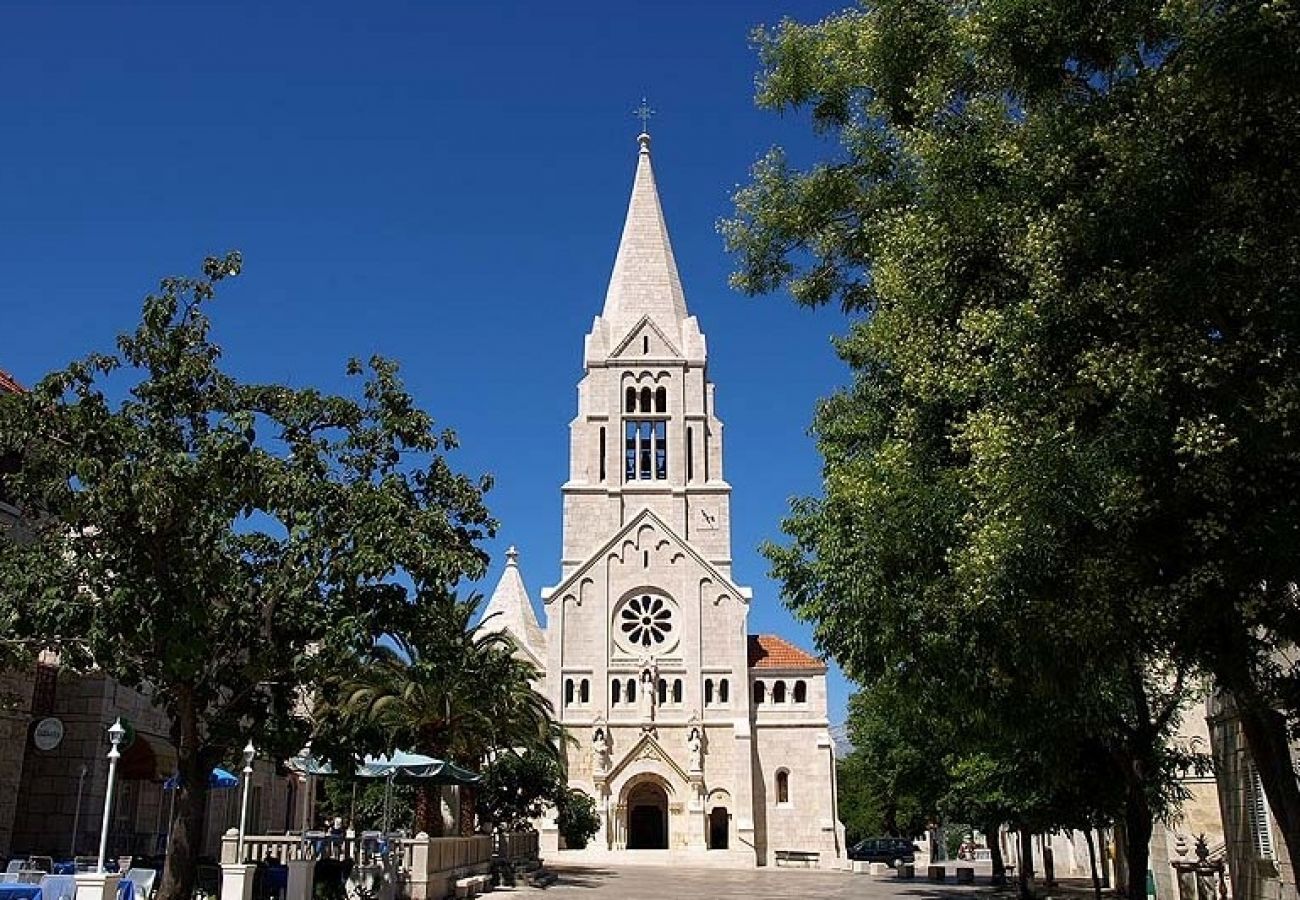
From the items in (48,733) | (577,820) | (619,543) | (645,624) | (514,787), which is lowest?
(577,820)

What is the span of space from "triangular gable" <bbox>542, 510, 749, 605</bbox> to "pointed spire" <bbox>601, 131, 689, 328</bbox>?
11.8 m

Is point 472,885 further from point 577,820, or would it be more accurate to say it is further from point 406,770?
point 577,820

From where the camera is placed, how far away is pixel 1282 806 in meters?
10.9

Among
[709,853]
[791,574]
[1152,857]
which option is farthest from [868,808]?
[791,574]

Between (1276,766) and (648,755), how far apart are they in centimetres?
4220

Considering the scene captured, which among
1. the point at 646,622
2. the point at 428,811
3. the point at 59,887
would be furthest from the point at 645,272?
the point at 59,887

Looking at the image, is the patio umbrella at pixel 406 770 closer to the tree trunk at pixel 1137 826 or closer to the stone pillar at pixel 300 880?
the stone pillar at pixel 300 880

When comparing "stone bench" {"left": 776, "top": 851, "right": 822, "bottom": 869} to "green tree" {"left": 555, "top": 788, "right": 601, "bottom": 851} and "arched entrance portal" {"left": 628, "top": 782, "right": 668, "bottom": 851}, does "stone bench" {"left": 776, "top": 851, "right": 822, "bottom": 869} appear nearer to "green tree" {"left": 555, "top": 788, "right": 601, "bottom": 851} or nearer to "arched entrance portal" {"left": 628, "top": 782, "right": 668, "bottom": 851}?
"arched entrance portal" {"left": 628, "top": 782, "right": 668, "bottom": 851}

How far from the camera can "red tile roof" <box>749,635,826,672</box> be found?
56156 millimetres

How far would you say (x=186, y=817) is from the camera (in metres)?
16.3

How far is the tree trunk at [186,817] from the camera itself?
15.9 meters

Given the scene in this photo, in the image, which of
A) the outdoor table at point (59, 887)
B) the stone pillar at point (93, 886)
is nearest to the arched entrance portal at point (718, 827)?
the outdoor table at point (59, 887)

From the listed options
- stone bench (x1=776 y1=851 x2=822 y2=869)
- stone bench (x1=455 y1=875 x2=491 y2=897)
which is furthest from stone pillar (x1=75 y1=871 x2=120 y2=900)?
stone bench (x1=776 y1=851 x2=822 y2=869)

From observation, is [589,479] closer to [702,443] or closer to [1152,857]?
[702,443]
